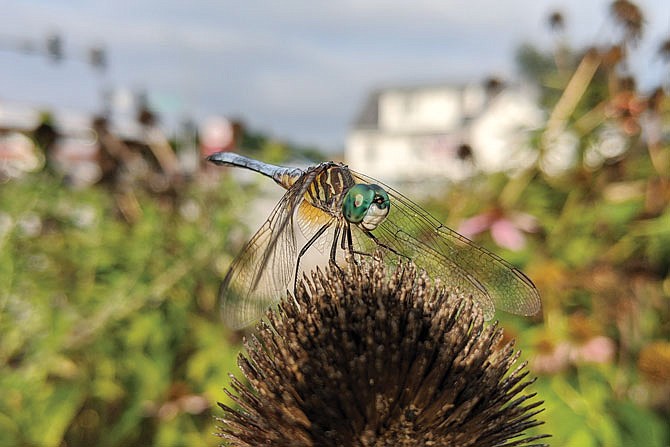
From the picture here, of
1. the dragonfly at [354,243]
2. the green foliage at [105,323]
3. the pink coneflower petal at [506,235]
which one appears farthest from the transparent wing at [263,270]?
the pink coneflower petal at [506,235]

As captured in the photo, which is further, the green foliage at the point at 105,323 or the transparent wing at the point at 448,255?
the green foliage at the point at 105,323

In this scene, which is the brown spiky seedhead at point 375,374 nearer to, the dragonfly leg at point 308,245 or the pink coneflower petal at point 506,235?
the dragonfly leg at point 308,245

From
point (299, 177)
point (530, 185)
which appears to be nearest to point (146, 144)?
point (530, 185)

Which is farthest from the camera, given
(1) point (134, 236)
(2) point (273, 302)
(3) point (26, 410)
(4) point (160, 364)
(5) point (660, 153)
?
(5) point (660, 153)

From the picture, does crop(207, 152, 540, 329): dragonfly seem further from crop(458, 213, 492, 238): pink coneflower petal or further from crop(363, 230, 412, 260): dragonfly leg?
crop(458, 213, 492, 238): pink coneflower petal

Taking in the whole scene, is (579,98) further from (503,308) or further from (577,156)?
(503,308)

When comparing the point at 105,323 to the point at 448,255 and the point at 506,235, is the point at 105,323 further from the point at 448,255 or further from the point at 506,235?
the point at 448,255

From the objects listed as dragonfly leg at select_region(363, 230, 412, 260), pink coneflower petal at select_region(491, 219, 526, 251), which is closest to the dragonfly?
dragonfly leg at select_region(363, 230, 412, 260)
